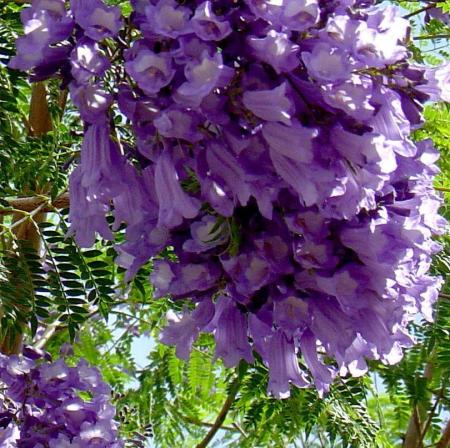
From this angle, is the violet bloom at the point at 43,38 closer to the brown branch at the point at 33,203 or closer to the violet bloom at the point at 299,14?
the violet bloom at the point at 299,14

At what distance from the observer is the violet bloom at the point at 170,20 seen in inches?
35.3

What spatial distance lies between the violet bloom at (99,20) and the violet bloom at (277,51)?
155mm

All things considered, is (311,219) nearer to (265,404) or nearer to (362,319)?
(362,319)

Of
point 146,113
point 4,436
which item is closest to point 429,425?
point 4,436

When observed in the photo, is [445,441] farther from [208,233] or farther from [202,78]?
[202,78]

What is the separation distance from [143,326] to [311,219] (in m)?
2.36

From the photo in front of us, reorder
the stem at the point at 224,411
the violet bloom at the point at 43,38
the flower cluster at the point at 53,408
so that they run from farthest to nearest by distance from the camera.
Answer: the stem at the point at 224,411 → the flower cluster at the point at 53,408 → the violet bloom at the point at 43,38

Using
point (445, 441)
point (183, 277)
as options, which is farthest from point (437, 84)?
point (445, 441)

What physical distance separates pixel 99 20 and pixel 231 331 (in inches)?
14.5

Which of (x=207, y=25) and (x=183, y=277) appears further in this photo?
(x=183, y=277)

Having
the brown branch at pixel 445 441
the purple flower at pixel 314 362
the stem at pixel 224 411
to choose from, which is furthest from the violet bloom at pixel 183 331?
the brown branch at pixel 445 441

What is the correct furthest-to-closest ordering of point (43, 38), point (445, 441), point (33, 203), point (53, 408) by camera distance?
Result: point (445, 441) → point (33, 203) → point (53, 408) → point (43, 38)

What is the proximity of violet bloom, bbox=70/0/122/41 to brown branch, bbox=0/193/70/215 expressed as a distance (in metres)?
0.93

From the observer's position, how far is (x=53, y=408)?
184cm
